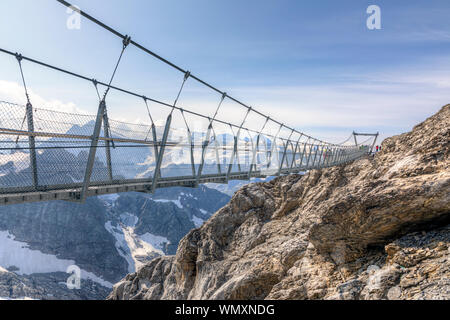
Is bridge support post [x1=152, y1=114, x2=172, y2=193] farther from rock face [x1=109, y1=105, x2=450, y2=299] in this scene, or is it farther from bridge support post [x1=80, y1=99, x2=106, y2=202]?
rock face [x1=109, y1=105, x2=450, y2=299]

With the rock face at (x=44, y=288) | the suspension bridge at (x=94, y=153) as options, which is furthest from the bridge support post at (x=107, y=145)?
the rock face at (x=44, y=288)

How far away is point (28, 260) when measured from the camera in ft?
488

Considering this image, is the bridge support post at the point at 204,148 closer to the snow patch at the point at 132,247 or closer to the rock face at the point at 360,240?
the rock face at the point at 360,240

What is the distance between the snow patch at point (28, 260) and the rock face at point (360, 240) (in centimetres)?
15117

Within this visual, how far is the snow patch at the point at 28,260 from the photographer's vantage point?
A: 144m

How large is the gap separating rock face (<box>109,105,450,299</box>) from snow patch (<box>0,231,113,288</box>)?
15117 centimetres

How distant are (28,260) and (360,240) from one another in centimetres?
18152

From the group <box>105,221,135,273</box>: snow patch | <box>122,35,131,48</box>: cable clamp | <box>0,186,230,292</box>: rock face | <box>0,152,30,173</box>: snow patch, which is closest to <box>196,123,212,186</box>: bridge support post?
<box>122,35,131,48</box>: cable clamp

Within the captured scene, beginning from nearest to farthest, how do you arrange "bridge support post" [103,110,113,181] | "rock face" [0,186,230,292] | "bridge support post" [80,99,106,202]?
"bridge support post" [80,99,106,202] < "bridge support post" [103,110,113,181] < "rock face" [0,186,230,292]

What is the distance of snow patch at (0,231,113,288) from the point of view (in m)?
144

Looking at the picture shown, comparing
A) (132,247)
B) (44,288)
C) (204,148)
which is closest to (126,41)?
(204,148)

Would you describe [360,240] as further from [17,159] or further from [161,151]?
[17,159]
